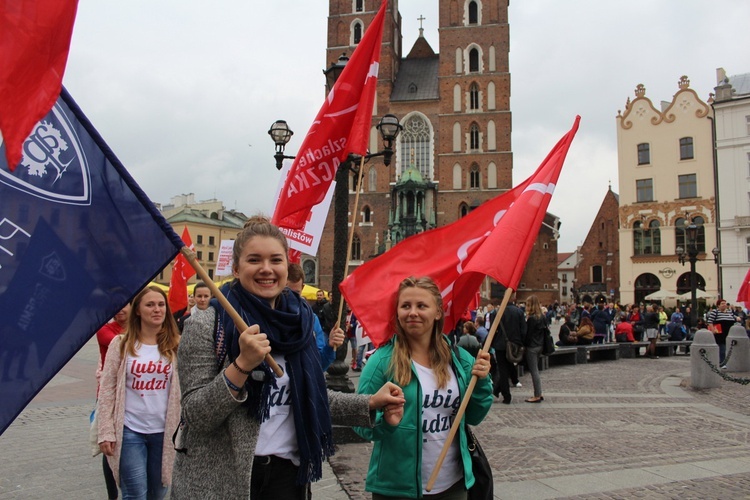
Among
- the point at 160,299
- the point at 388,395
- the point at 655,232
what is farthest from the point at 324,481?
the point at 655,232

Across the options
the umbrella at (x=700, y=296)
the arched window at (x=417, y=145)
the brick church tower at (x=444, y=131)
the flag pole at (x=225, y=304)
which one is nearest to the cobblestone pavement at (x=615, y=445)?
the flag pole at (x=225, y=304)

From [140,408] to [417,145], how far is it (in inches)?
1864

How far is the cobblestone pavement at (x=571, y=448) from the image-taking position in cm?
497

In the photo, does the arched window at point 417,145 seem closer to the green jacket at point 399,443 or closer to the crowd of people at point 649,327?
the crowd of people at point 649,327

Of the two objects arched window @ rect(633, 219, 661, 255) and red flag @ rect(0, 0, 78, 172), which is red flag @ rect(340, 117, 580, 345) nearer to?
red flag @ rect(0, 0, 78, 172)

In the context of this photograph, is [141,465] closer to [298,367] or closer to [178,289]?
[298,367]

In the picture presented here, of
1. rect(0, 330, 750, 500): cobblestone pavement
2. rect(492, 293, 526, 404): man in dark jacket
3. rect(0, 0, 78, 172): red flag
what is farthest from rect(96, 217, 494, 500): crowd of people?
rect(492, 293, 526, 404): man in dark jacket

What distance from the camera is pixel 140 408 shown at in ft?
11.6

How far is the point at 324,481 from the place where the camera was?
17.0 ft

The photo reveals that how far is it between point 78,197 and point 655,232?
39.9m

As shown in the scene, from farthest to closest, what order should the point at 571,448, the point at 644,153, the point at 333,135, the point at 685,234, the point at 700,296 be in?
the point at 644,153, the point at 685,234, the point at 700,296, the point at 571,448, the point at 333,135

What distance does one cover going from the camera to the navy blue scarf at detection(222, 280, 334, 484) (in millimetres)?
2184

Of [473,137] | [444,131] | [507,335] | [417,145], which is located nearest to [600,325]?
[507,335]

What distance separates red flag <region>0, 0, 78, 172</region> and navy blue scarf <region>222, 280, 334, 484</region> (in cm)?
87
